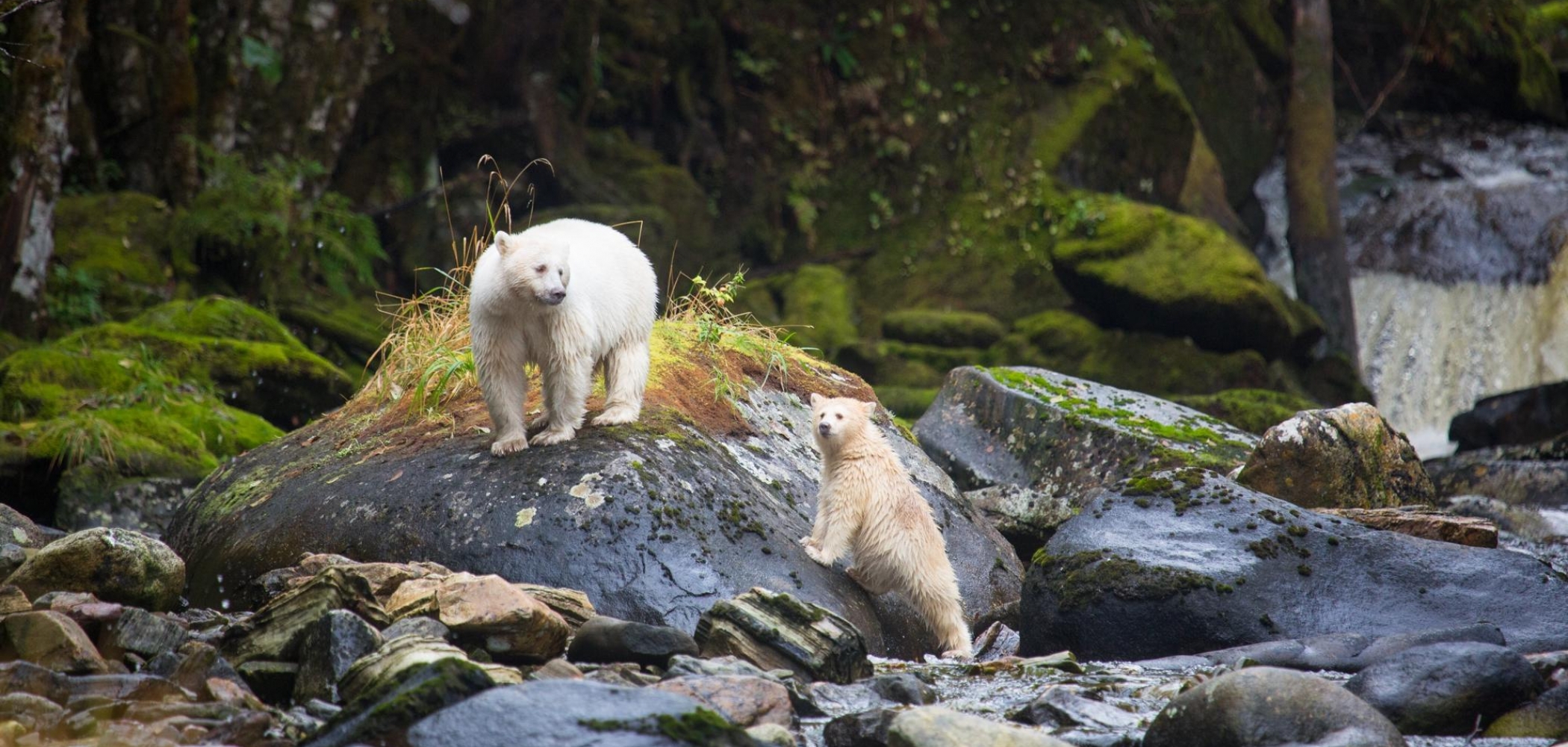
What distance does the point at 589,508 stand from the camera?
6.04 meters

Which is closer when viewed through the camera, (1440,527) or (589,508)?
(589,508)

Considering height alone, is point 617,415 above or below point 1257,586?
above

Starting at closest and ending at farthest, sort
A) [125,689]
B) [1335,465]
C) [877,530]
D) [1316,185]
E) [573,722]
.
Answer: [573,722] → [125,689] → [877,530] → [1335,465] → [1316,185]

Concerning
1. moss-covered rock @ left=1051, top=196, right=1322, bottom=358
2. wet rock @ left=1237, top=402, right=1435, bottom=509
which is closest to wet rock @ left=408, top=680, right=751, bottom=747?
wet rock @ left=1237, top=402, right=1435, bottom=509

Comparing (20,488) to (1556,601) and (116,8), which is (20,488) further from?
(1556,601)

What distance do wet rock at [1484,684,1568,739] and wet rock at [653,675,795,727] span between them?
8.66 feet

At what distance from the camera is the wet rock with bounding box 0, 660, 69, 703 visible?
4.32m

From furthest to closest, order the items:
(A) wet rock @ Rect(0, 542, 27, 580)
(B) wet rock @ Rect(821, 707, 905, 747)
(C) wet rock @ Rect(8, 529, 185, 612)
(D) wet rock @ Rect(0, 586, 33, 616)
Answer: (A) wet rock @ Rect(0, 542, 27, 580) → (C) wet rock @ Rect(8, 529, 185, 612) → (D) wet rock @ Rect(0, 586, 33, 616) → (B) wet rock @ Rect(821, 707, 905, 747)

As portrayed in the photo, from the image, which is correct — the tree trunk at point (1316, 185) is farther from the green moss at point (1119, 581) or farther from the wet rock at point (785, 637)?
the wet rock at point (785, 637)

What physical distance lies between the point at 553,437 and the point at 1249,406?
9.20 meters

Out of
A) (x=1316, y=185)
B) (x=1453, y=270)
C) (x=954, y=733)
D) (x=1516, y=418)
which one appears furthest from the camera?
(x=1453, y=270)

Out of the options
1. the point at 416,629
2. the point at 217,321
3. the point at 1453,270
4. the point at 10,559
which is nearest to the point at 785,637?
the point at 416,629

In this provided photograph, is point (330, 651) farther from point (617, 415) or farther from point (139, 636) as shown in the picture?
point (617, 415)

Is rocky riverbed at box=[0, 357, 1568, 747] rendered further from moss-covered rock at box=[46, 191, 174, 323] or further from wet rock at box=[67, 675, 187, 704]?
moss-covered rock at box=[46, 191, 174, 323]
